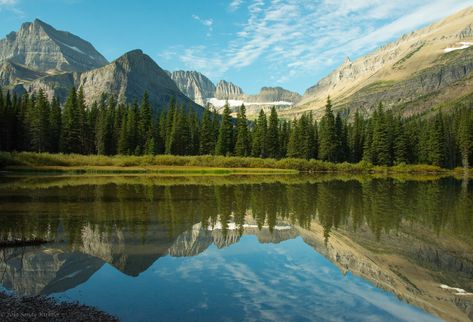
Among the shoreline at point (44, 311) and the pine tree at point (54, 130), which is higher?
the pine tree at point (54, 130)

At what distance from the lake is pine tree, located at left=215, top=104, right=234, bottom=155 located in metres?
79.5

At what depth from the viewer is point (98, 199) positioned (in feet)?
103

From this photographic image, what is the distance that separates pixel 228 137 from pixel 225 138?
4.21 ft

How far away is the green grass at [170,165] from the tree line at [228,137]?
22.3 feet

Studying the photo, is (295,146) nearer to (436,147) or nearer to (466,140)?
(436,147)

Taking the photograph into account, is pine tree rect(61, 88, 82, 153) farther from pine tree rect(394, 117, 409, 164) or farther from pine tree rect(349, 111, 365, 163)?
pine tree rect(394, 117, 409, 164)

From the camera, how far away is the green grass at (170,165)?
6994cm

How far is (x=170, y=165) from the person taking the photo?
86.0 m

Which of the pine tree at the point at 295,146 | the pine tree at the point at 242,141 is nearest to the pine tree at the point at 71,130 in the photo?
the pine tree at the point at 242,141

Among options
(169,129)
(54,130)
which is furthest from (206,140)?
(54,130)

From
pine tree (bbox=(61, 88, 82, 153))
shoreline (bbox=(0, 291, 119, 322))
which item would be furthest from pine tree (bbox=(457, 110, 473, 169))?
shoreline (bbox=(0, 291, 119, 322))

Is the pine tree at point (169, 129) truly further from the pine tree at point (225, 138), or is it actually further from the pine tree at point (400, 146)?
the pine tree at point (400, 146)

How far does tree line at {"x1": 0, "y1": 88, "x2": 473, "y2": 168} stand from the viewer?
99.6 m

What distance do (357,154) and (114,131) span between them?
7331 cm
